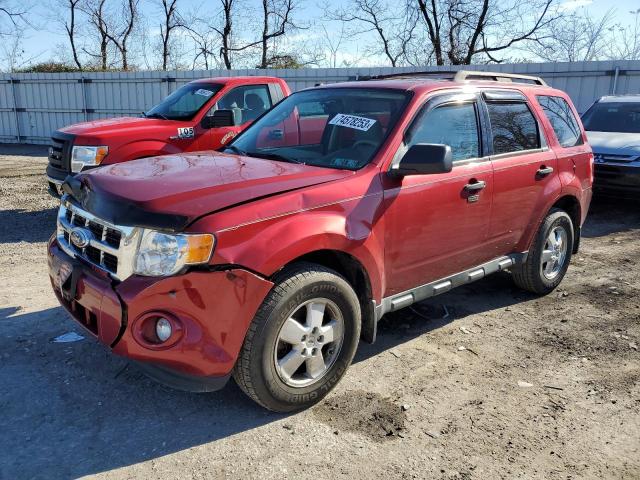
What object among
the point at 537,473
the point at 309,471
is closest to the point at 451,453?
the point at 537,473

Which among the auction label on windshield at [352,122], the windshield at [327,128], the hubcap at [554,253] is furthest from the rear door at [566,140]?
the auction label on windshield at [352,122]

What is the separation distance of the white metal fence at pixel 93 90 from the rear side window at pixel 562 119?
28.5 ft

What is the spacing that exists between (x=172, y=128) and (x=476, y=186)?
488cm

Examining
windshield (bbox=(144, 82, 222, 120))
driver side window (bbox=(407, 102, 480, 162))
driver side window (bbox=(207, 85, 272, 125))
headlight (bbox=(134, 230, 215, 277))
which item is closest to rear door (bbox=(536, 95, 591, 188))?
driver side window (bbox=(407, 102, 480, 162))

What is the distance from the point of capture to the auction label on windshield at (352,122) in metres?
3.94

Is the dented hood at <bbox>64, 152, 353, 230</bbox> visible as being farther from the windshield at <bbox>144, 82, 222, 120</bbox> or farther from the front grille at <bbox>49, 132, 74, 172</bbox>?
the windshield at <bbox>144, 82, 222, 120</bbox>

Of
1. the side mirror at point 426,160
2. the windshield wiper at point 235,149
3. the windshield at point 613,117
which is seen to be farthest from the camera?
the windshield at point 613,117

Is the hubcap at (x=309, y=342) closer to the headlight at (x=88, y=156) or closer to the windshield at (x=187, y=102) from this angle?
the headlight at (x=88, y=156)

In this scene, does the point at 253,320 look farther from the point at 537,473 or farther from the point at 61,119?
the point at 61,119

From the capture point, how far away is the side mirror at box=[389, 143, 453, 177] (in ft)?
11.4

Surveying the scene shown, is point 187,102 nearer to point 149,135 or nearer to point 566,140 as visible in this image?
point 149,135

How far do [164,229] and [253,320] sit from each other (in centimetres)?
65

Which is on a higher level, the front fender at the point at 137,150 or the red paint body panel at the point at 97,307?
the front fender at the point at 137,150

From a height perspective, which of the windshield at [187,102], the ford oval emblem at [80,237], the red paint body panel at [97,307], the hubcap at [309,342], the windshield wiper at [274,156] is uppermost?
the windshield at [187,102]
